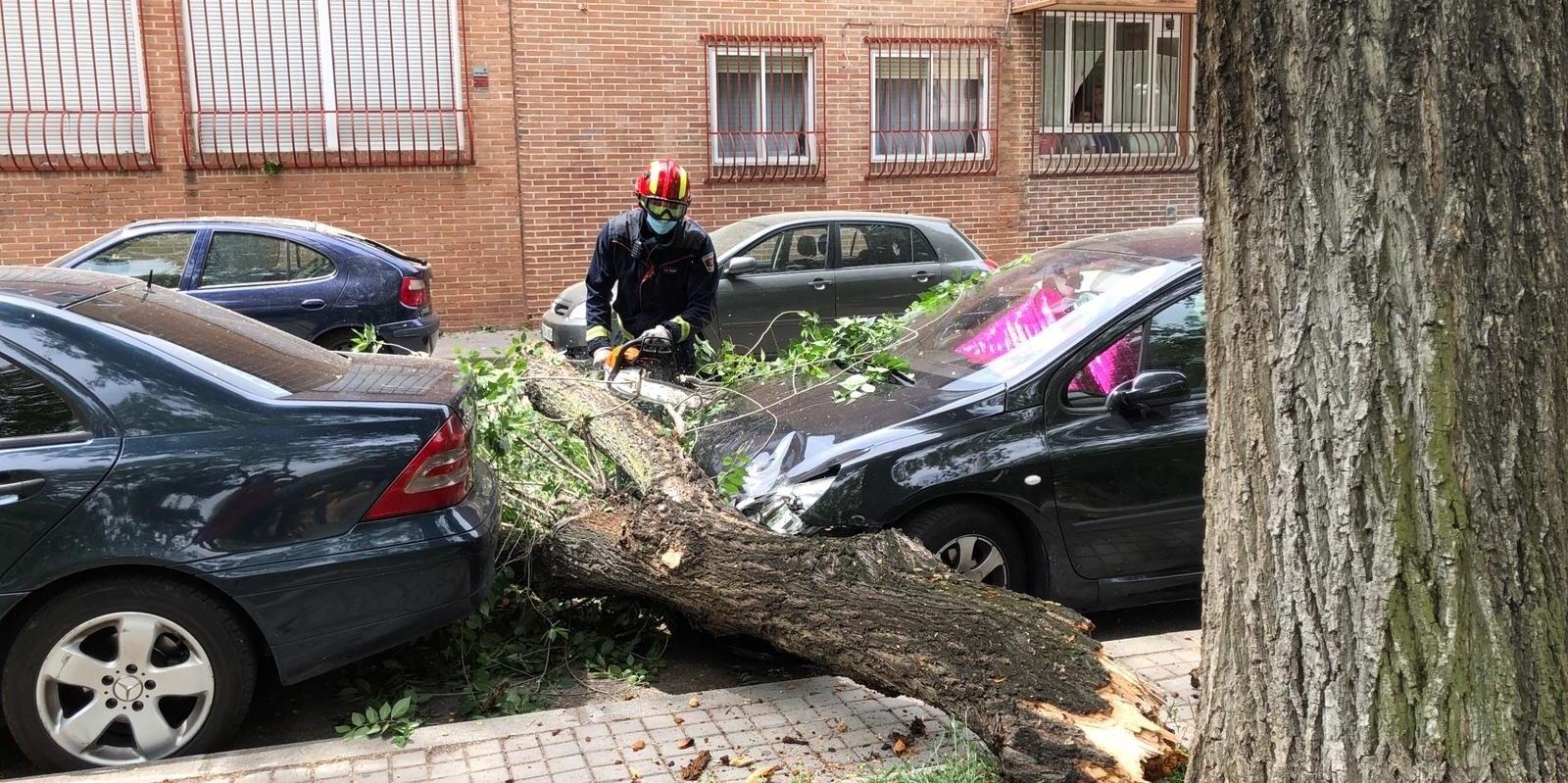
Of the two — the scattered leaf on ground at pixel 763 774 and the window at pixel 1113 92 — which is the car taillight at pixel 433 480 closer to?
the scattered leaf on ground at pixel 763 774

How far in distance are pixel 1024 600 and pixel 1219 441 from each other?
1267mm

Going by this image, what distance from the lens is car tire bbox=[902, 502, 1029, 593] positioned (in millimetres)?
4711

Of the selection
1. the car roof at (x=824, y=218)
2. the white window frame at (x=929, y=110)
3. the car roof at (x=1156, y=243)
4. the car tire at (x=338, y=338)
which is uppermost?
the white window frame at (x=929, y=110)

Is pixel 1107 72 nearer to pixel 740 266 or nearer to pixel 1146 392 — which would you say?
pixel 740 266

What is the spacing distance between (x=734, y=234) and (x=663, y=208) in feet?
18.7

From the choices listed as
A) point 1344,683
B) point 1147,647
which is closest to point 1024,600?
point 1147,647

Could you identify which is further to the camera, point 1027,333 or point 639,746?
point 1027,333

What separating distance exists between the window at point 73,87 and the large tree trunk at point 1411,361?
13354mm

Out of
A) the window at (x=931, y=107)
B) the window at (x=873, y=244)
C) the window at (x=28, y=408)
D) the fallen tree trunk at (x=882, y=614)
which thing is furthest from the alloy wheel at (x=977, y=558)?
the window at (x=931, y=107)

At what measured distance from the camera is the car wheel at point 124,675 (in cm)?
382

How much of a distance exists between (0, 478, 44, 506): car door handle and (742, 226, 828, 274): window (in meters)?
7.53

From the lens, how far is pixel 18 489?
3781 mm

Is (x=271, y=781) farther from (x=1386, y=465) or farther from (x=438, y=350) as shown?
(x=438, y=350)

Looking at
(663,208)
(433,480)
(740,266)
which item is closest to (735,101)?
(740,266)
